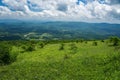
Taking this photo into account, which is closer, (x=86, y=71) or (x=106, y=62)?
(x=86, y=71)

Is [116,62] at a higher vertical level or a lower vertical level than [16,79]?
higher

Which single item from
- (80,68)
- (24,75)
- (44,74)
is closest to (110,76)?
(80,68)

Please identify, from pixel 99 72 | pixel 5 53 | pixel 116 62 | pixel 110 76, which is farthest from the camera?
pixel 5 53

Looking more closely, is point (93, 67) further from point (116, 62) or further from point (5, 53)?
point (5, 53)

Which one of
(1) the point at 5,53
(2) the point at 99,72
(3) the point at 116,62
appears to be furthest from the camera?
(1) the point at 5,53

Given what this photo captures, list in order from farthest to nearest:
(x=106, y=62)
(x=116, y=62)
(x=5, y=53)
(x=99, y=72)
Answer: (x=5, y=53) → (x=106, y=62) → (x=116, y=62) → (x=99, y=72)

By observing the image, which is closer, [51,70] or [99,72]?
[99,72]

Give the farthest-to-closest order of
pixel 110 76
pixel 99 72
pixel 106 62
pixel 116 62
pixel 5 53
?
pixel 5 53
pixel 106 62
pixel 116 62
pixel 99 72
pixel 110 76

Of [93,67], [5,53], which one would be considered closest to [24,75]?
[93,67]

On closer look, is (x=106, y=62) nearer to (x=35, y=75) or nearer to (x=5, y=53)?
(x=35, y=75)
